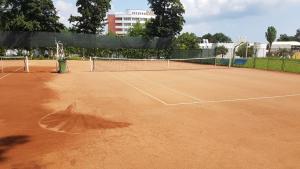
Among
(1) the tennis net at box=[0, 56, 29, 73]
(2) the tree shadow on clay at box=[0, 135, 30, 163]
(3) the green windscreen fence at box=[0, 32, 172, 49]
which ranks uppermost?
(3) the green windscreen fence at box=[0, 32, 172, 49]

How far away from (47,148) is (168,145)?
10.2ft

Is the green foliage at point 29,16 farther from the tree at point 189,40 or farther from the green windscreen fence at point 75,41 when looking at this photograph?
the tree at point 189,40

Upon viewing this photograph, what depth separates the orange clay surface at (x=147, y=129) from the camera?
299 inches

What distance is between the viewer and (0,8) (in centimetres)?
4775

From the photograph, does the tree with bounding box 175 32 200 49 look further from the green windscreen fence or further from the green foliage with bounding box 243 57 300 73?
the green foliage with bounding box 243 57 300 73

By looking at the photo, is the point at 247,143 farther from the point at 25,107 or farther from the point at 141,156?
the point at 25,107

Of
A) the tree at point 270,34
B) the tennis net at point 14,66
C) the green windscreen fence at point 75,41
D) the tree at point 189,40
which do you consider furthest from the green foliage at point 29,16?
the tree at point 270,34

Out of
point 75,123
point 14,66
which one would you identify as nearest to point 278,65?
point 14,66

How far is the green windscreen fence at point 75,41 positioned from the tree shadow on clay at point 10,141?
38.2m

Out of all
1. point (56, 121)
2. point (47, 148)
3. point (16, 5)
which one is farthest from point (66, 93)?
point (16, 5)

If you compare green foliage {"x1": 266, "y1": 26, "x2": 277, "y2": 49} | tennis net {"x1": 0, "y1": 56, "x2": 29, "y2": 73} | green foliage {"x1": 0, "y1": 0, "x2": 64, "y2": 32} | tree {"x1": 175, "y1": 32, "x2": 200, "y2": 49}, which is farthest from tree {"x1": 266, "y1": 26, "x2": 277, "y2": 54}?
tennis net {"x1": 0, "y1": 56, "x2": 29, "y2": 73}

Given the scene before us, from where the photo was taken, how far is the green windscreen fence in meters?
44.1

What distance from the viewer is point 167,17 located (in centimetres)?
5291

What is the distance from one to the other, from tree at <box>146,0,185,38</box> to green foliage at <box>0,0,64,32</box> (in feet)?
50.2
